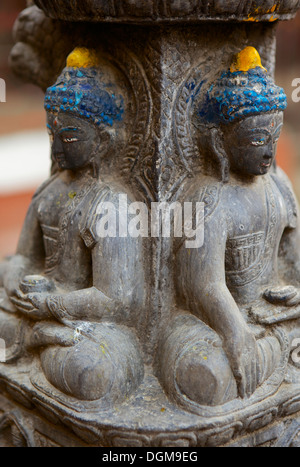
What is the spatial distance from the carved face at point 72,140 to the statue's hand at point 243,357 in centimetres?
79

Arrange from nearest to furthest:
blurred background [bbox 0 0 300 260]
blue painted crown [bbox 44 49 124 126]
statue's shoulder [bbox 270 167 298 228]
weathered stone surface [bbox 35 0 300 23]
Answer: weathered stone surface [bbox 35 0 300 23]
blue painted crown [bbox 44 49 124 126]
statue's shoulder [bbox 270 167 298 228]
blurred background [bbox 0 0 300 260]

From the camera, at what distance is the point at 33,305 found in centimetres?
243

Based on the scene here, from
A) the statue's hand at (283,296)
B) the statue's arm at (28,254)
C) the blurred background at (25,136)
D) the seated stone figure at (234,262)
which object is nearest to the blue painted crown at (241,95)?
the seated stone figure at (234,262)

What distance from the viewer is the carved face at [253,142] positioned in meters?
2.32

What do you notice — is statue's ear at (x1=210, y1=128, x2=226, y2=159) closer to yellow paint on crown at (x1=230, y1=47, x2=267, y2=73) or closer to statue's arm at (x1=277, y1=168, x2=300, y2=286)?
yellow paint on crown at (x1=230, y1=47, x2=267, y2=73)

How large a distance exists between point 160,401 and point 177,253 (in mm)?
498

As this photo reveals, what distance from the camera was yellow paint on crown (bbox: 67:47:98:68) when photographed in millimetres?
2406

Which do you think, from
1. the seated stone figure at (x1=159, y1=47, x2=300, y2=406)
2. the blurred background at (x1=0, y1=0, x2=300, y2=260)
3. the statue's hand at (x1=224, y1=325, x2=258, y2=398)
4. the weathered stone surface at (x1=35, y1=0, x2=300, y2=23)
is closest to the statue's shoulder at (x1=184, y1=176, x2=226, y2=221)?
the seated stone figure at (x1=159, y1=47, x2=300, y2=406)

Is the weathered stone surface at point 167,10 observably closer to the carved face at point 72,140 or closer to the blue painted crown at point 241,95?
the blue painted crown at point 241,95

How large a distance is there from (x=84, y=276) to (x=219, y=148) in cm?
66

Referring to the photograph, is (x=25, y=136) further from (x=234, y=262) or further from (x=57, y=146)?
(x=234, y=262)

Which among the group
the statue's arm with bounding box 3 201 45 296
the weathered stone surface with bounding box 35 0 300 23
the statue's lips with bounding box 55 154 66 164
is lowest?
the statue's arm with bounding box 3 201 45 296

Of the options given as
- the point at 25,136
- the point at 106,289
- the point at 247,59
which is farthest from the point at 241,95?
the point at 25,136
